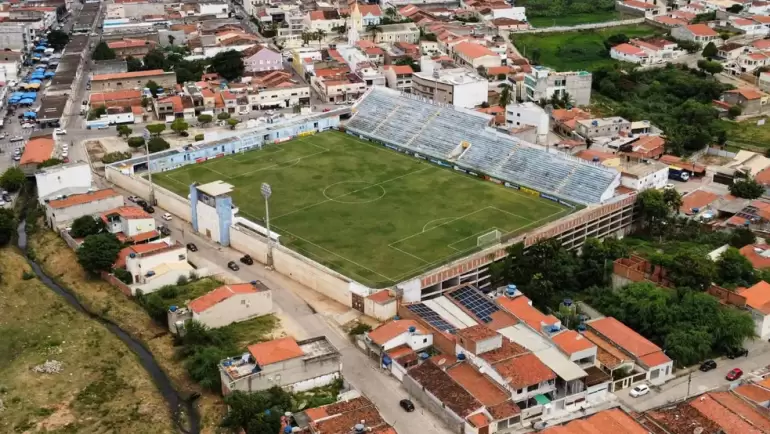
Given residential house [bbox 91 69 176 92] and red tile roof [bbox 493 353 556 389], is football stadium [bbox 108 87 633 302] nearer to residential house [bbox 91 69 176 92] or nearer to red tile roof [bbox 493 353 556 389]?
red tile roof [bbox 493 353 556 389]

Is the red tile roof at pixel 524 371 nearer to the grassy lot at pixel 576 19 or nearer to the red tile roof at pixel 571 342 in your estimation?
the red tile roof at pixel 571 342

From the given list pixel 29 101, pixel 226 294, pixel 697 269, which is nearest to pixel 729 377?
pixel 697 269

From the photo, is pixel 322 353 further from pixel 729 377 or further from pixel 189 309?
pixel 729 377

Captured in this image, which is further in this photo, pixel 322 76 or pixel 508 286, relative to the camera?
pixel 322 76

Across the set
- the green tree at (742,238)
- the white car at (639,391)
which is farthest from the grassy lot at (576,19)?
the white car at (639,391)

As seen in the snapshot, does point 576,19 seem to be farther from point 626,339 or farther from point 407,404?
point 407,404

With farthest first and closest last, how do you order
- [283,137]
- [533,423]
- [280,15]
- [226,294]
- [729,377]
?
[280,15], [283,137], [226,294], [729,377], [533,423]
